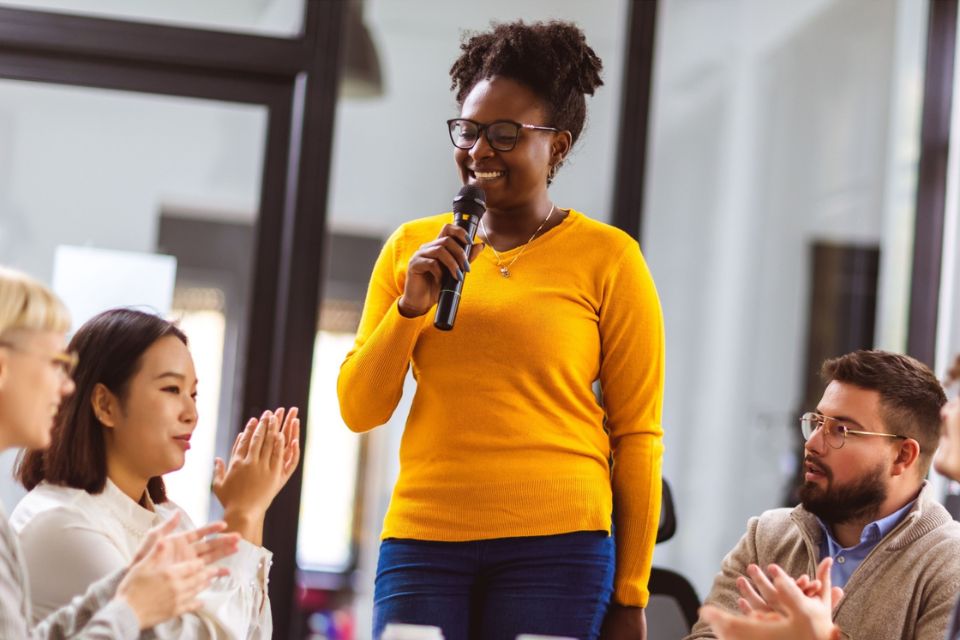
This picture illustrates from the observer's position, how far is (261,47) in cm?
355

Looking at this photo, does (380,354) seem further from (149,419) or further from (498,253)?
(149,419)

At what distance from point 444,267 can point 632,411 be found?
0.40 meters

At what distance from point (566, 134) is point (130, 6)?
6.68 ft

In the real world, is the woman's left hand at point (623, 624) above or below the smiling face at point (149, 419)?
below

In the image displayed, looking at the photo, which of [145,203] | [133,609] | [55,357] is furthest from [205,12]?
[133,609]

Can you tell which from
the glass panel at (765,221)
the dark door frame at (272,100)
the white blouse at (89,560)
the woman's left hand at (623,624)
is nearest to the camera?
the white blouse at (89,560)

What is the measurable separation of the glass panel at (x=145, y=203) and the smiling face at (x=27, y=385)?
6.52 ft

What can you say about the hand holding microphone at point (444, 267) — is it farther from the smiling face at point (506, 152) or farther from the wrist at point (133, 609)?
the wrist at point (133, 609)

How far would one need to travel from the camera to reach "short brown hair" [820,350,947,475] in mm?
2186

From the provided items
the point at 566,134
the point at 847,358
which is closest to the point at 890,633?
the point at 847,358

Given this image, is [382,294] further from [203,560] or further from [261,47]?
[261,47]

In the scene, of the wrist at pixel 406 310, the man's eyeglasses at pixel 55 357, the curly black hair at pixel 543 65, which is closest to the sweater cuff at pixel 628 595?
the wrist at pixel 406 310

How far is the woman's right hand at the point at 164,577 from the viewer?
1424 millimetres

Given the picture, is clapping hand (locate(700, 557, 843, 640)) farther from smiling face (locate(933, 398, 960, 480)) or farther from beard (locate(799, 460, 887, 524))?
beard (locate(799, 460, 887, 524))
